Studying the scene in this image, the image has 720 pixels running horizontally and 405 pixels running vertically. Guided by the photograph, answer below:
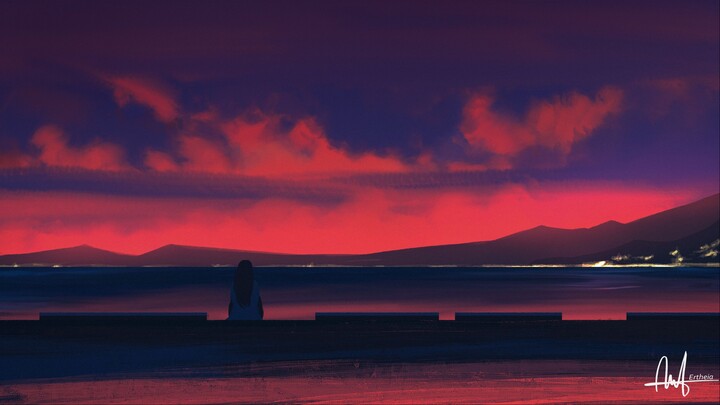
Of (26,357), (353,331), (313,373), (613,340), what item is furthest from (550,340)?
(26,357)

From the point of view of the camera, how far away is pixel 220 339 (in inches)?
885

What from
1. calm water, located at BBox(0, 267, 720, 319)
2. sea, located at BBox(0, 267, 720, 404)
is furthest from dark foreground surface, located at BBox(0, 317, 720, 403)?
calm water, located at BBox(0, 267, 720, 319)

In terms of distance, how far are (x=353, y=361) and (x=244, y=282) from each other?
8.49 m

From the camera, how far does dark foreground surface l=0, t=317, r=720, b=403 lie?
561 inches

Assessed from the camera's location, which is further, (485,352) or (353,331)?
(353,331)

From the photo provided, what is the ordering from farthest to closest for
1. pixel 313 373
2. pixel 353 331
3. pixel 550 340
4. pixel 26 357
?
pixel 353 331, pixel 550 340, pixel 26 357, pixel 313 373

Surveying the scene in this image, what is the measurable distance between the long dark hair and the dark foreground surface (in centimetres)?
91

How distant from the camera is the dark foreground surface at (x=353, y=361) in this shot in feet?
46.7

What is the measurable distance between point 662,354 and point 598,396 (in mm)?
6114

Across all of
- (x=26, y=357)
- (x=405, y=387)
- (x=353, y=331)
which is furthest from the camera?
(x=353, y=331)

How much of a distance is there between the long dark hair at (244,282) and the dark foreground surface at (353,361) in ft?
2.98

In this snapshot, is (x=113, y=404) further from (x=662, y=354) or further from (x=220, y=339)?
(x=662, y=354)

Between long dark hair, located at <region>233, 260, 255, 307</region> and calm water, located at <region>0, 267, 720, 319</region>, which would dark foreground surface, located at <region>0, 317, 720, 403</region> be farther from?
calm water, located at <region>0, 267, 720, 319</region>
